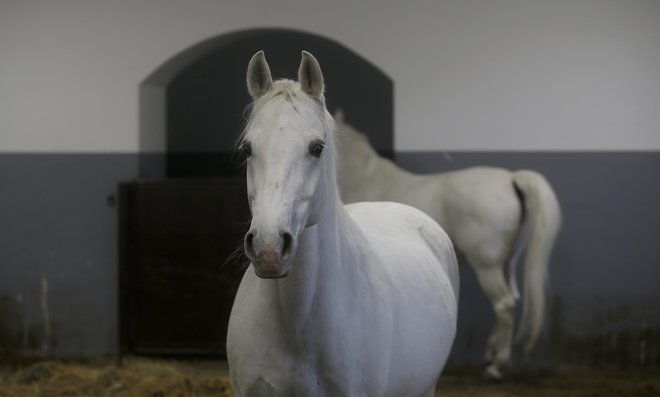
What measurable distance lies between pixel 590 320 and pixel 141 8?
3.35 metres

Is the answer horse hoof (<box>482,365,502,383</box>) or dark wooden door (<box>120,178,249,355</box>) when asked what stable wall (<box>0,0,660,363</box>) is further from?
horse hoof (<box>482,365,502,383</box>)

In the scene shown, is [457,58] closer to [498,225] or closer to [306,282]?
[498,225]

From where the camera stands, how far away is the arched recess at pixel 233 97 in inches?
342

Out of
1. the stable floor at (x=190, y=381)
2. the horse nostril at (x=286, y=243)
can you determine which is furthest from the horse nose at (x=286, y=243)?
the stable floor at (x=190, y=381)

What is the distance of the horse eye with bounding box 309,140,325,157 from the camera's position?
7.18 feet

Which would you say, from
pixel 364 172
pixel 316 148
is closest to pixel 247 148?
pixel 316 148

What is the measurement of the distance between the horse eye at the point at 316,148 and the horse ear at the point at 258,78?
0.78ft

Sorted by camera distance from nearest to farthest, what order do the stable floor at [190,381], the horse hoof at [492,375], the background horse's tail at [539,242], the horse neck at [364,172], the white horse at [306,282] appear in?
the white horse at [306,282] < the stable floor at [190,381] < the background horse's tail at [539,242] < the horse hoof at [492,375] < the horse neck at [364,172]

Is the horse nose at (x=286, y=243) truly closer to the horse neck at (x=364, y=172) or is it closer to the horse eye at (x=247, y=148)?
the horse eye at (x=247, y=148)

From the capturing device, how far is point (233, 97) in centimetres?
888

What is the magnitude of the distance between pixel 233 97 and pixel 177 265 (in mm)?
2860

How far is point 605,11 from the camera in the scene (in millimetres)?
6000

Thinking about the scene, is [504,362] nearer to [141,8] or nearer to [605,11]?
[605,11]

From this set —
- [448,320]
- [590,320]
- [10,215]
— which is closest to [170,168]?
[10,215]
